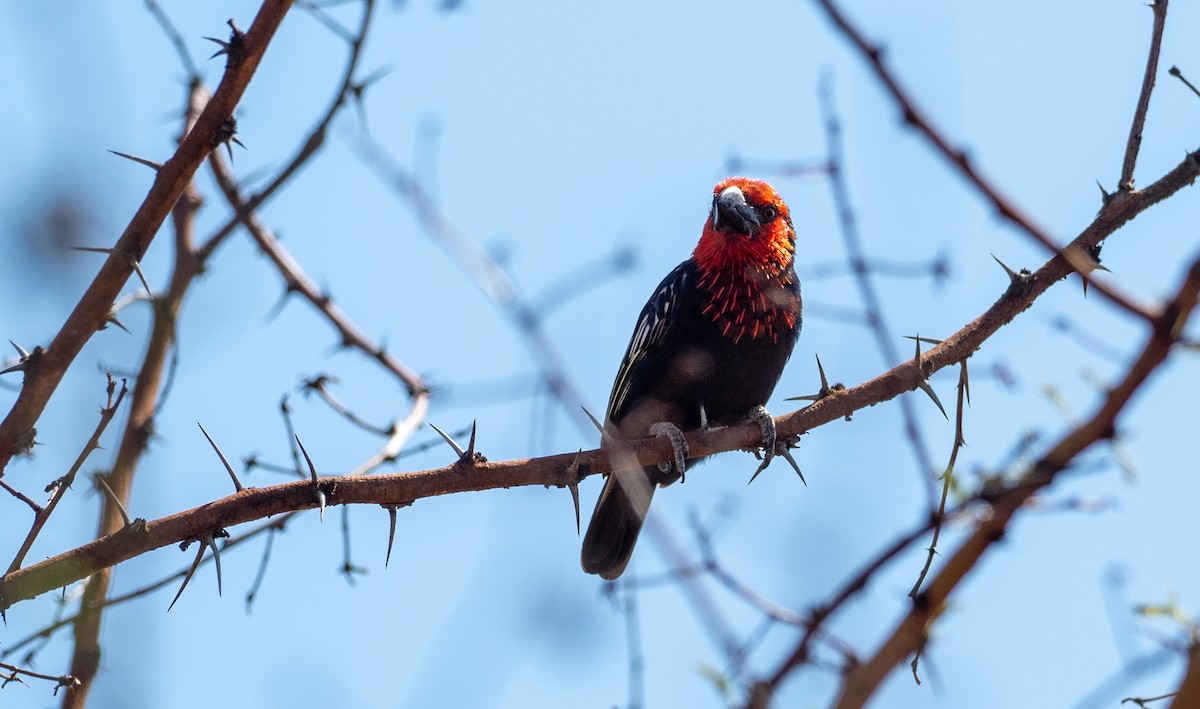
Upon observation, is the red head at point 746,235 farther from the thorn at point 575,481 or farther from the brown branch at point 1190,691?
the brown branch at point 1190,691

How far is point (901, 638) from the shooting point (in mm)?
1139

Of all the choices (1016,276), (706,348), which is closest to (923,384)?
(1016,276)

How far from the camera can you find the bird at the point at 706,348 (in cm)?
541

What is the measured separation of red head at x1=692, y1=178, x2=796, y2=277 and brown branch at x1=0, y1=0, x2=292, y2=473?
2.84 metres

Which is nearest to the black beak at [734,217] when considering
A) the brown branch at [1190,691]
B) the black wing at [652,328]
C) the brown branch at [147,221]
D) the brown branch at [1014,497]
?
the black wing at [652,328]

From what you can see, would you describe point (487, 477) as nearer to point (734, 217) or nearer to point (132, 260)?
point (132, 260)

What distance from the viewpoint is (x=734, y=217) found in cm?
593

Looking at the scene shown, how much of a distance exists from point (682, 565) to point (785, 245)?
4497mm

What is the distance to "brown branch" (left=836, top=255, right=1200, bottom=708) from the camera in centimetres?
108

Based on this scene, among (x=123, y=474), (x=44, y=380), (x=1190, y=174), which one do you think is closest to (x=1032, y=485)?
(x=1190, y=174)

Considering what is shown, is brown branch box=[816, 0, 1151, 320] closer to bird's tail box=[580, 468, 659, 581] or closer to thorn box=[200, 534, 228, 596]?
thorn box=[200, 534, 228, 596]

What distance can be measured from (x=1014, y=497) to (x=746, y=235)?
482 cm

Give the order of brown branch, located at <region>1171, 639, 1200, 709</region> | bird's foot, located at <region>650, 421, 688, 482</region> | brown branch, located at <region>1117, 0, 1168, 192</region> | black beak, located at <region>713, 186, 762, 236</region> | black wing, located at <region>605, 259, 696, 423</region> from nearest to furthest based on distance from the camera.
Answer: brown branch, located at <region>1171, 639, 1200, 709</region> < brown branch, located at <region>1117, 0, 1168, 192</region> < bird's foot, located at <region>650, 421, 688, 482</region> < black wing, located at <region>605, 259, 696, 423</region> < black beak, located at <region>713, 186, 762, 236</region>

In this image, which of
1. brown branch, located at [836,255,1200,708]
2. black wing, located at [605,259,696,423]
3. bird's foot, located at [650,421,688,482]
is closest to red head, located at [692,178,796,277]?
black wing, located at [605,259,696,423]
